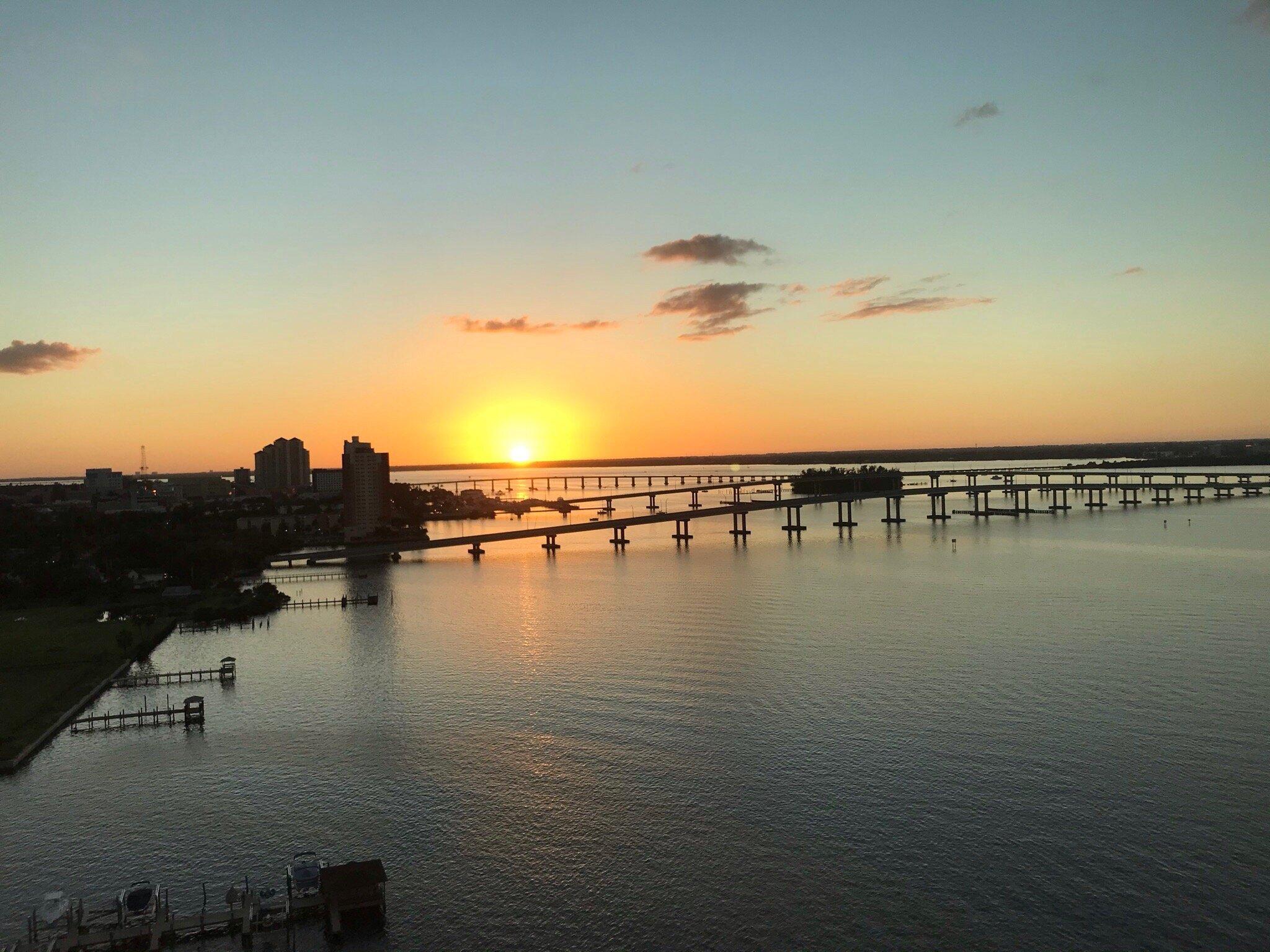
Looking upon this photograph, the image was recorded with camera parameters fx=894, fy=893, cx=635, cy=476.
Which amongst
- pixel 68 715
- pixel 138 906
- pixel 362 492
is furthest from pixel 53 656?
pixel 362 492

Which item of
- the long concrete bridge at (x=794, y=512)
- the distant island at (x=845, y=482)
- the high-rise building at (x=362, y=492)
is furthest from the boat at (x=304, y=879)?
the distant island at (x=845, y=482)

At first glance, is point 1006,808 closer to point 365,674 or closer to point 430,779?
point 430,779

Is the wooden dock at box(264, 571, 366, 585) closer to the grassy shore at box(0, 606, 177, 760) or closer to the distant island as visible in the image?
the grassy shore at box(0, 606, 177, 760)

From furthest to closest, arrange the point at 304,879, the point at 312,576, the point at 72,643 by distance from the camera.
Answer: the point at 312,576
the point at 72,643
the point at 304,879

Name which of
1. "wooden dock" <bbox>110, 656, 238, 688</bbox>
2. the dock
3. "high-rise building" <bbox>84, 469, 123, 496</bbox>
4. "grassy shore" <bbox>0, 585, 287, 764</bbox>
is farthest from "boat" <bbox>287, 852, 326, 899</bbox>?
"high-rise building" <bbox>84, 469, 123, 496</bbox>

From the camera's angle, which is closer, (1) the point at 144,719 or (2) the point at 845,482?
(1) the point at 144,719

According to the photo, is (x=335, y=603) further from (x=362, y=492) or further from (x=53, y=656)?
(x=362, y=492)

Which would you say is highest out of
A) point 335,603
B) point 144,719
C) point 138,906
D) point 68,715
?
point 335,603

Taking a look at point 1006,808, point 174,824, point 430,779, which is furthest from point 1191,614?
point 174,824
